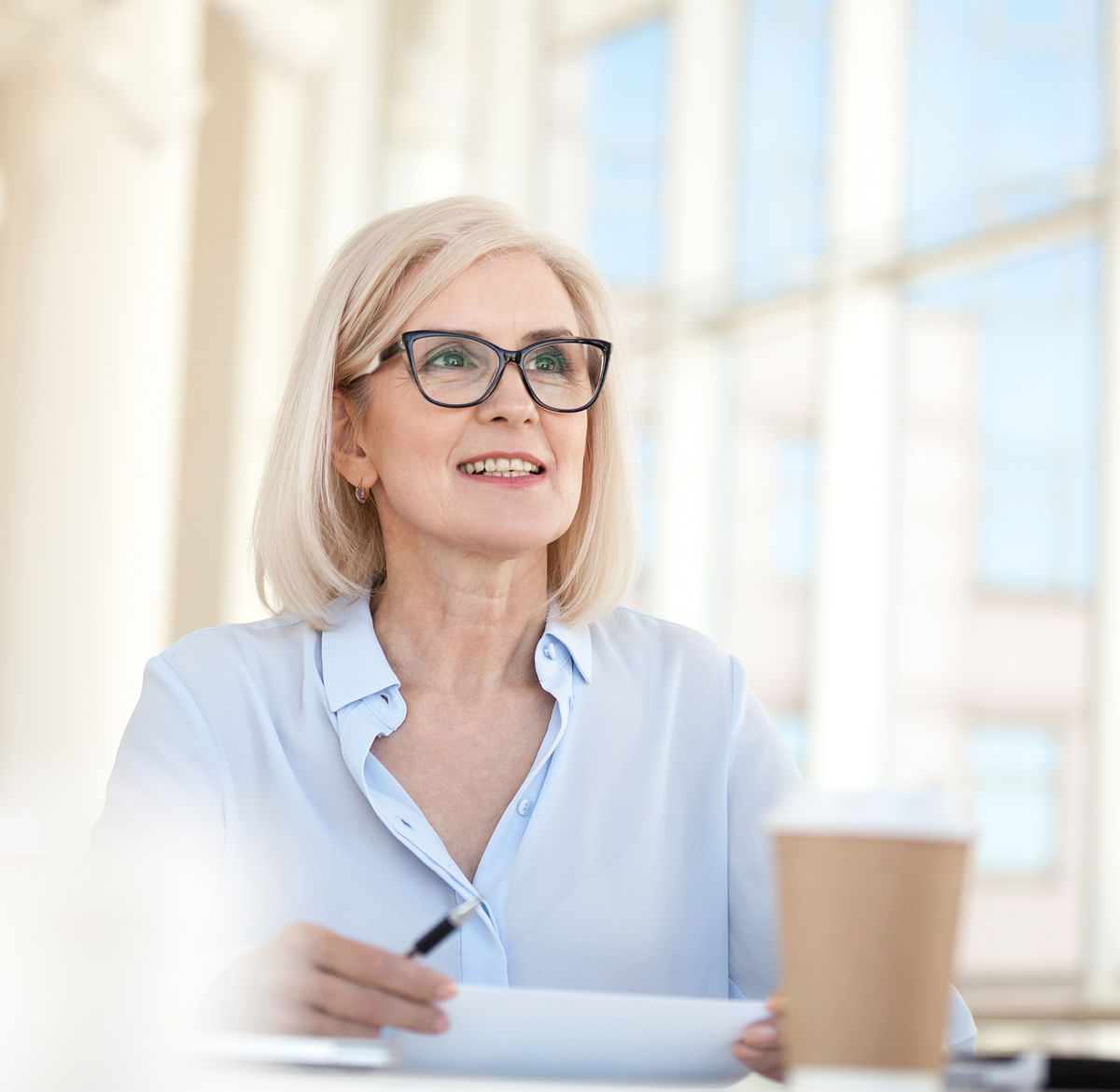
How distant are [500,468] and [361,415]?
7.9 inches

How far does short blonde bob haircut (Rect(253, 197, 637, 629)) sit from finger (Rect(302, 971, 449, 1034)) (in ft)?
2.34

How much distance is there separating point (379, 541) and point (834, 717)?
3600 mm

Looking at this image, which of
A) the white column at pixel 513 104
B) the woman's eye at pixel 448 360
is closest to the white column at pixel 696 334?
the white column at pixel 513 104

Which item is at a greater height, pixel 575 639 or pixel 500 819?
pixel 575 639

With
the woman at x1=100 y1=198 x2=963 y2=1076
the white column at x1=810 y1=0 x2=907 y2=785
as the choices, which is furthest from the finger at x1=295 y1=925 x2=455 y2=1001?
the white column at x1=810 y1=0 x2=907 y2=785

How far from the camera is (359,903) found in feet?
4.25

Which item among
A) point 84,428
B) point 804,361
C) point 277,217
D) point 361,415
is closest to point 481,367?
point 361,415

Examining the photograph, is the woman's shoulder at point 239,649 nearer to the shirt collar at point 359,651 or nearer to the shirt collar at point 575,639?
the shirt collar at point 359,651

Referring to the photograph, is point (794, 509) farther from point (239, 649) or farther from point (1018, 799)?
point (239, 649)

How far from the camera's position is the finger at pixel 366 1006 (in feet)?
2.55

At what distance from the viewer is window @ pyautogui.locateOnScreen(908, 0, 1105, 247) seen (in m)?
4.31

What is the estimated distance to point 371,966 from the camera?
80 centimetres

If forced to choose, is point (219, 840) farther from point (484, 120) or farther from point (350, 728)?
point (484, 120)

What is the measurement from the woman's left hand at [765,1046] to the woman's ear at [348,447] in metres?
0.90
